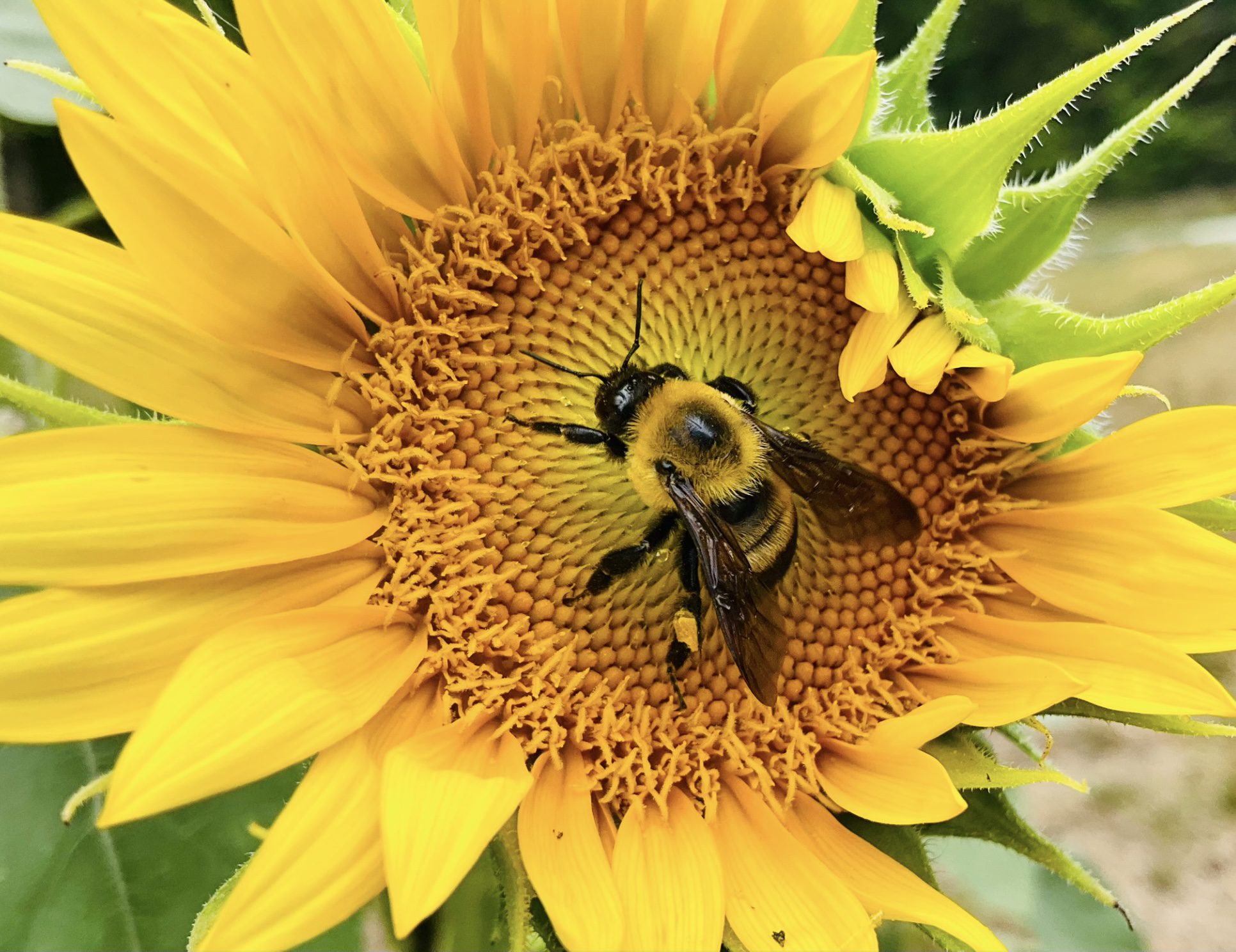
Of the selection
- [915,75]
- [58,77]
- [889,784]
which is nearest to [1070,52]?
[915,75]

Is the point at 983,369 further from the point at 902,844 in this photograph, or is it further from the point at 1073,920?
the point at 1073,920

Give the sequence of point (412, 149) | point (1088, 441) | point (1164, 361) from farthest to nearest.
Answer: point (1164, 361)
point (1088, 441)
point (412, 149)

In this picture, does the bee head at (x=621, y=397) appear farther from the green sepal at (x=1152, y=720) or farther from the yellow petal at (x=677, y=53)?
the green sepal at (x=1152, y=720)

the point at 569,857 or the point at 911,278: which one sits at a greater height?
the point at 911,278

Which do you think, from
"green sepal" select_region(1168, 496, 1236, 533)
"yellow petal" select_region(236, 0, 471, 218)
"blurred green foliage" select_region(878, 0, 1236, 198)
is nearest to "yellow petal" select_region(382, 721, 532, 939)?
"yellow petal" select_region(236, 0, 471, 218)

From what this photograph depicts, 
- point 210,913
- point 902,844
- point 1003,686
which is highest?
point 1003,686

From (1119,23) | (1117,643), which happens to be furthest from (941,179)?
(1119,23)

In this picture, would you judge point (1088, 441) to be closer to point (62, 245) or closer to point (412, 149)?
Answer: point (412, 149)
